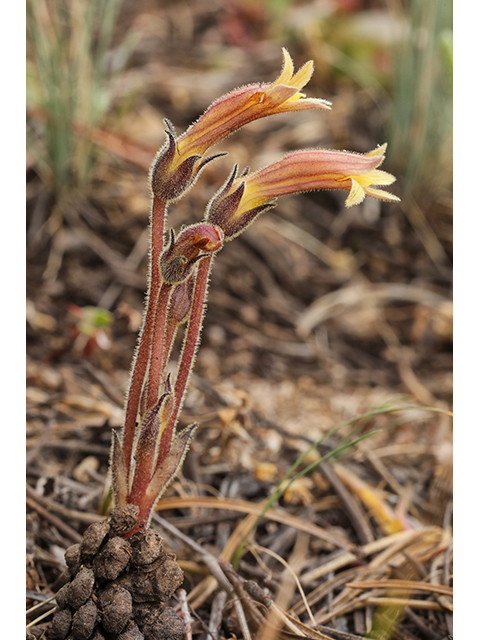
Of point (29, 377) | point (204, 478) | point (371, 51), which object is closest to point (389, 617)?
point (204, 478)

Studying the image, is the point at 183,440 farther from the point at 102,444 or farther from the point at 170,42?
the point at 170,42

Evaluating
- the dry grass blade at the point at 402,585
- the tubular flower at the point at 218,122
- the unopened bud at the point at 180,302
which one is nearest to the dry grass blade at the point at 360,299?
the dry grass blade at the point at 402,585

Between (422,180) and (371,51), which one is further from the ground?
(371,51)

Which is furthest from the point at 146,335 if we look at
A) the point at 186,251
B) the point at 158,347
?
the point at 186,251

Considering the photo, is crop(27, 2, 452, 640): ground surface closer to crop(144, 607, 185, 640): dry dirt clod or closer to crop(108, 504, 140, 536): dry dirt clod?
crop(144, 607, 185, 640): dry dirt clod

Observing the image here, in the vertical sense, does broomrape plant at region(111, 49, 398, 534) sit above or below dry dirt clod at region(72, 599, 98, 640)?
above

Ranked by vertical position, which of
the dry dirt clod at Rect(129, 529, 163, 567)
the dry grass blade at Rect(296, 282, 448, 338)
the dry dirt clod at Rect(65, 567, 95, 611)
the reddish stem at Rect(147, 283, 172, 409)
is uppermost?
the dry grass blade at Rect(296, 282, 448, 338)

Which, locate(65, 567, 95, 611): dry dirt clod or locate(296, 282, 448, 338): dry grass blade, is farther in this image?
locate(296, 282, 448, 338): dry grass blade

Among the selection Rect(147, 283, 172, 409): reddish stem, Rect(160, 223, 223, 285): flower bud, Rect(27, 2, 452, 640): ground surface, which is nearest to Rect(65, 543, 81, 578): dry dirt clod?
Rect(27, 2, 452, 640): ground surface
